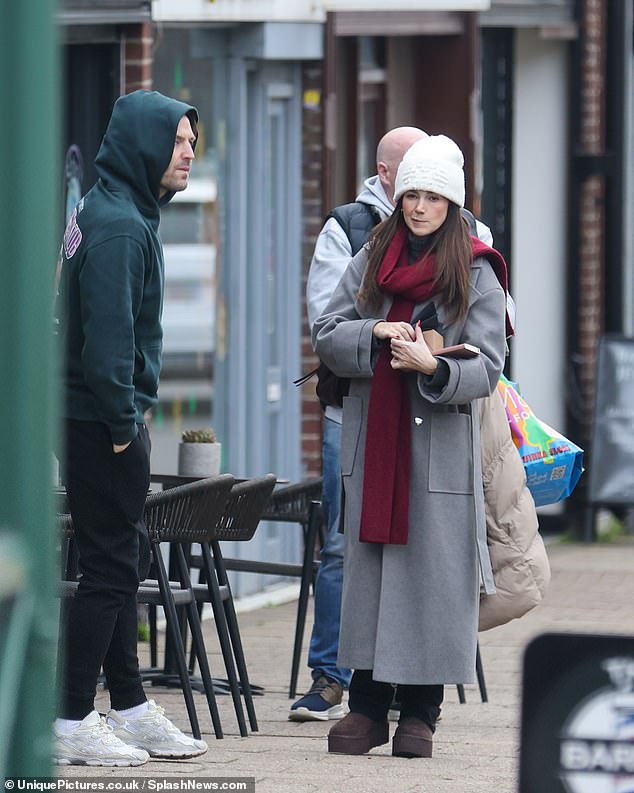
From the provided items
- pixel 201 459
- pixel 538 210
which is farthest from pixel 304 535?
pixel 538 210

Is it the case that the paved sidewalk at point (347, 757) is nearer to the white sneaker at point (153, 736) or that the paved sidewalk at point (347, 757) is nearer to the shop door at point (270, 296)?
the white sneaker at point (153, 736)

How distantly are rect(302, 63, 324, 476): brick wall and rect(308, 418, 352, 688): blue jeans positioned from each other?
3119 mm

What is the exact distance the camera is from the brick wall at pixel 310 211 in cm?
973

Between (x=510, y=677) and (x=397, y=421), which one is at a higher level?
(x=397, y=421)

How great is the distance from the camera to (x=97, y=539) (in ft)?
17.8

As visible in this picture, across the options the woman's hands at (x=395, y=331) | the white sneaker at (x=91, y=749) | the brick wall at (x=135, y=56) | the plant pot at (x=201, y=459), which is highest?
the brick wall at (x=135, y=56)

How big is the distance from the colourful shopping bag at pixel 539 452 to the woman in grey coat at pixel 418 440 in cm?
52

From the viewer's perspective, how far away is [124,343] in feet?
17.3

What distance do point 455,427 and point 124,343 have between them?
1056 millimetres

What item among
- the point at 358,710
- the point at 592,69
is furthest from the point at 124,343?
the point at 592,69

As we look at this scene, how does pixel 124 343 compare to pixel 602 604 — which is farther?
pixel 602 604

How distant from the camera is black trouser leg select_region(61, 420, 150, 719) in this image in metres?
5.41

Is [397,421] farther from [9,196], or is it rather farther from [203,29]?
[203,29]

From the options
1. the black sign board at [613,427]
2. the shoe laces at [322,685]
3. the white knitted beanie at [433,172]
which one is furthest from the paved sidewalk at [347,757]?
the black sign board at [613,427]
